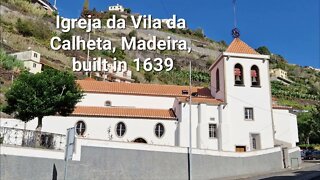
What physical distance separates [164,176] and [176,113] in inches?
419

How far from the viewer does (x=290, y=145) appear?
35.3 metres

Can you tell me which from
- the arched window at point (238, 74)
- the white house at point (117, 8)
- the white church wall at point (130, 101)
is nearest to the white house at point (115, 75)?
the white church wall at point (130, 101)

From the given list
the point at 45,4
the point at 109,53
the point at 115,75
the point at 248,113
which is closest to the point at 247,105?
the point at 248,113

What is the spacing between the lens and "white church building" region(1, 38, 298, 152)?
1227 inches

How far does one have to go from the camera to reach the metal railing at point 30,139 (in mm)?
17339

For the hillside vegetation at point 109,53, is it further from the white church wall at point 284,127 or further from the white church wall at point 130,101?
the white church wall at point 284,127

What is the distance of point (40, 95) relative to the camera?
984 inches

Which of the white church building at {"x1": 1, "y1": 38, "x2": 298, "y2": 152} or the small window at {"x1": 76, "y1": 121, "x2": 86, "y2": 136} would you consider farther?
the white church building at {"x1": 1, "y1": 38, "x2": 298, "y2": 152}

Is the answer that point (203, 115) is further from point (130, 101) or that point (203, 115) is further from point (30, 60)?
point (30, 60)

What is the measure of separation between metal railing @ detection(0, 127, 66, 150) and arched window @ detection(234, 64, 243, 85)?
778 inches

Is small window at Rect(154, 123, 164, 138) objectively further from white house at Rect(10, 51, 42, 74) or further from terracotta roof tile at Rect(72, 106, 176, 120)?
white house at Rect(10, 51, 42, 74)

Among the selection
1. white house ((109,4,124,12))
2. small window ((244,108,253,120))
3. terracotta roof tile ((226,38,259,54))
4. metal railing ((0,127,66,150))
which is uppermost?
white house ((109,4,124,12))

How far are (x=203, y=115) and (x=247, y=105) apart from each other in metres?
4.78

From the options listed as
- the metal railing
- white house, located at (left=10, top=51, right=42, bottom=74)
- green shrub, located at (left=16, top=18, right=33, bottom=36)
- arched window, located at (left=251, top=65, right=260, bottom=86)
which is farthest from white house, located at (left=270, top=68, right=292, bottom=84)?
the metal railing
